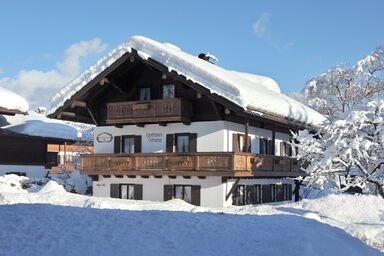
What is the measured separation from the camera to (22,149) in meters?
37.3

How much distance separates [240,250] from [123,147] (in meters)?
19.6

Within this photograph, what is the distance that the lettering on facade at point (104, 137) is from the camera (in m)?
29.0

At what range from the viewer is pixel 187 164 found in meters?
24.7

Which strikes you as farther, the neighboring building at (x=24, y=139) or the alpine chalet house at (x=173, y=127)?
the neighboring building at (x=24, y=139)

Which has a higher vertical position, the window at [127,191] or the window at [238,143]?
the window at [238,143]

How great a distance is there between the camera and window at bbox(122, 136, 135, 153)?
28.2 m

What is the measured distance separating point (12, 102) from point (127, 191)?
12547 mm

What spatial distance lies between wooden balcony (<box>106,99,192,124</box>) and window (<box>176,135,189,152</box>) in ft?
3.96

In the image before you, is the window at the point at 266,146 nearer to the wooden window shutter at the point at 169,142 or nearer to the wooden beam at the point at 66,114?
the wooden window shutter at the point at 169,142

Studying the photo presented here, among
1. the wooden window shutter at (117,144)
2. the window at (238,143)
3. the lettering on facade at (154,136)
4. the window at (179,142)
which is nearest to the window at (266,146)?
the window at (238,143)

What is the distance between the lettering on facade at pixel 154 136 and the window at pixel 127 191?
2698 millimetres

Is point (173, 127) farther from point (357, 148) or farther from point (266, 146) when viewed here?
point (357, 148)

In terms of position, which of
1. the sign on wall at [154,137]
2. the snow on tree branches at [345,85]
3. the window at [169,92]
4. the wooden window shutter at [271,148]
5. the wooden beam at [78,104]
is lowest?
the wooden window shutter at [271,148]

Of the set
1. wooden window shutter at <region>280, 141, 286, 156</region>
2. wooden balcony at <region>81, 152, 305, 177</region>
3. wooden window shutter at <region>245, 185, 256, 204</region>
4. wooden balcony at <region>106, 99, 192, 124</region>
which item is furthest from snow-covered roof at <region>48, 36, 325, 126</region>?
wooden window shutter at <region>245, 185, 256, 204</region>
